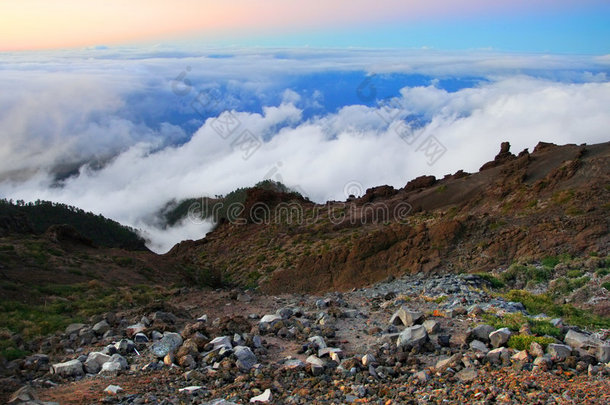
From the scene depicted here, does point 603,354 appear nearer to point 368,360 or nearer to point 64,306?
point 368,360

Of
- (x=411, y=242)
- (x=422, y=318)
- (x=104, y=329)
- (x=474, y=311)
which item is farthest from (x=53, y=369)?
(x=411, y=242)

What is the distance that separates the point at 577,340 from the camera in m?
8.23

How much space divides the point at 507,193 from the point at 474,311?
81.0 ft

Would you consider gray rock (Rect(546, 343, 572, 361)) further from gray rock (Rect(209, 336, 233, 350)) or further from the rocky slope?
gray rock (Rect(209, 336, 233, 350))

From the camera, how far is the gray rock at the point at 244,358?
8382mm

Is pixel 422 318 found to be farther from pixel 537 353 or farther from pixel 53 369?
pixel 53 369

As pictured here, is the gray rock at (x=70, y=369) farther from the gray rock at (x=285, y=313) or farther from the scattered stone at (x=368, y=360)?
the scattered stone at (x=368, y=360)

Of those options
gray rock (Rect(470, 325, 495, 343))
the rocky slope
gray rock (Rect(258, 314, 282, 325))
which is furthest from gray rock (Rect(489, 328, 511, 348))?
gray rock (Rect(258, 314, 282, 325))

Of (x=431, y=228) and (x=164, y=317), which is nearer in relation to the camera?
(x=164, y=317)

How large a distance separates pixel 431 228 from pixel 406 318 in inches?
641

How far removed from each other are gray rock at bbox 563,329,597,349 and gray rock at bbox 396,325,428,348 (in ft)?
7.80

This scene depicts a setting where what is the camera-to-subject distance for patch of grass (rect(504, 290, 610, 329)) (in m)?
10.7

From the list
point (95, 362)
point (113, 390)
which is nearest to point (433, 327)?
point (113, 390)

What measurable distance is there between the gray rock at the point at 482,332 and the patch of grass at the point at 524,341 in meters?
0.43
